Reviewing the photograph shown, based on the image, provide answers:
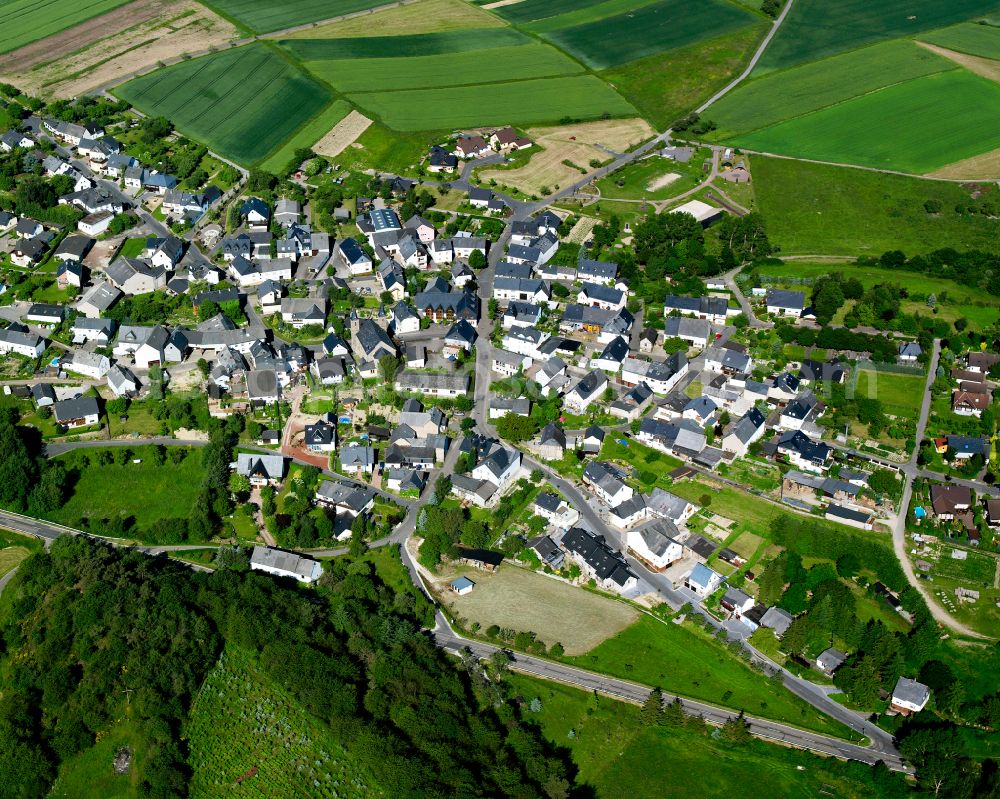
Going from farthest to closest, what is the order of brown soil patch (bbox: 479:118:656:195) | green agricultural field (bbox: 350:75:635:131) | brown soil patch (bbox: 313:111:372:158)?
green agricultural field (bbox: 350:75:635:131) < brown soil patch (bbox: 313:111:372:158) < brown soil patch (bbox: 479:118:656:195)

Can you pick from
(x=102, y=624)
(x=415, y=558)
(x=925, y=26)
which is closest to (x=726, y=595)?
(x=415, y=558)

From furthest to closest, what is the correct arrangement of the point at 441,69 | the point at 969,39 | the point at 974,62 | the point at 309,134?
the point at 969,39
the point at 441,69
the point at 974,62
the point at 309,134

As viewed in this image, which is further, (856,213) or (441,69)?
(441,69)

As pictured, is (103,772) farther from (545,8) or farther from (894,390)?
(545,8)

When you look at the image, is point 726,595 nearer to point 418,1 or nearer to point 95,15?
point 418,1

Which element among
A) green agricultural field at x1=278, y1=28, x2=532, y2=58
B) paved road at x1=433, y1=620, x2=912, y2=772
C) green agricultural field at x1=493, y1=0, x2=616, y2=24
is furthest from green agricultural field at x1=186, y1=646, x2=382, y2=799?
green agricultural field at x1=493, y1=0, x2=616, y2=24

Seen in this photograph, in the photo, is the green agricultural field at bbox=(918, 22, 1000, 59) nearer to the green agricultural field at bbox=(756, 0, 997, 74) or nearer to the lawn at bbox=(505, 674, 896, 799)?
the green agricultural field at bbox=(756, 0, 997, 74)

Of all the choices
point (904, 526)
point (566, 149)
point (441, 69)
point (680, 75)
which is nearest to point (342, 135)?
point (441, 69)
